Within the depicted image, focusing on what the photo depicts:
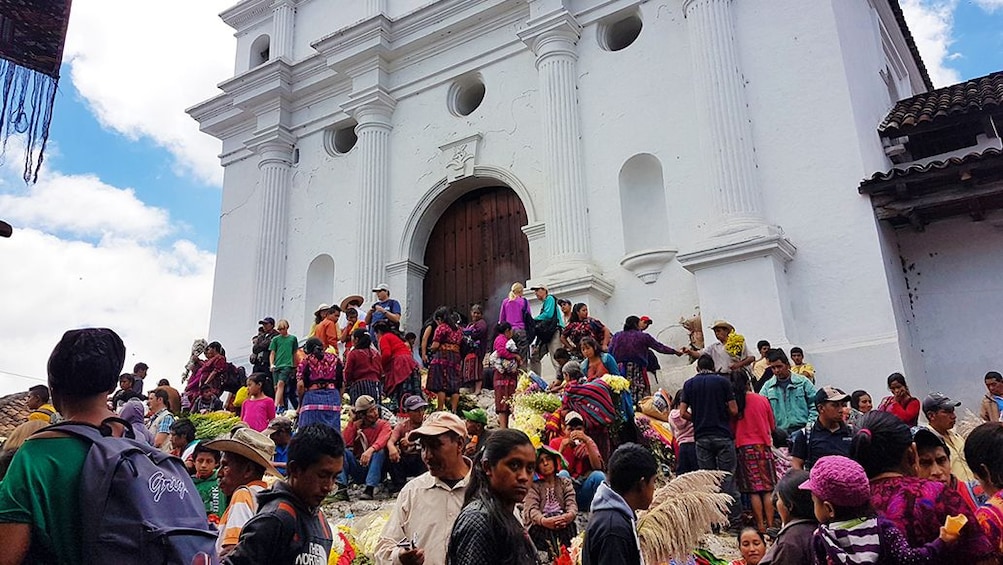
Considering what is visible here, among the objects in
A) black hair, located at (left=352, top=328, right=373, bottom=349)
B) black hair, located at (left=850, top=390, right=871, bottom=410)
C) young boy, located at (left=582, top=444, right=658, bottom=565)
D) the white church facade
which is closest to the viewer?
young boy, located at (left=582, top=444, right=658, bottom=565)

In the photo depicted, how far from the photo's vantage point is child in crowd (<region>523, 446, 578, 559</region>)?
19.7 feet

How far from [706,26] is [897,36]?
24.5 feet

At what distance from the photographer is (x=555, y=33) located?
14.5m

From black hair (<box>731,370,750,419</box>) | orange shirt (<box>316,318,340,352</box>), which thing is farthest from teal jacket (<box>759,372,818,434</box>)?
orange shirt (<box>316,318,340,352</box>)

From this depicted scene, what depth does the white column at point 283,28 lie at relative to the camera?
19031mm

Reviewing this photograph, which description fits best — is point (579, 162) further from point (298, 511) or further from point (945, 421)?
point (298, 511)

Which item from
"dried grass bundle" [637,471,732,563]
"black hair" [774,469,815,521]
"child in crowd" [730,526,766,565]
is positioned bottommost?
"child in crowd" [730,526,766,565]

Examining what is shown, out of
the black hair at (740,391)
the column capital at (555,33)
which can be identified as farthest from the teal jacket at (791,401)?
the column capital at (555,33)

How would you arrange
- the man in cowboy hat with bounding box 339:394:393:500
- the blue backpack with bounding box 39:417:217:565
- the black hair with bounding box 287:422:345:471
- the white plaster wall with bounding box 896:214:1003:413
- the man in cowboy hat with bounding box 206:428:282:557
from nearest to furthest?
1. the blue backpack with bounding box 39:417:217:565
2. the black hair with bounding box 287:422:345:471
3. the man in cowboy hat with bounding box 206:428:282:557
4. the man in cowboy hat with bounding box 339:394:393:500
5. the white plaster wall with bounding box 896:214:1003:413

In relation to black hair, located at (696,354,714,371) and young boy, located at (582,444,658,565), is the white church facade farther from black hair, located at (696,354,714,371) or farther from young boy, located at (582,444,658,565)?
young boy, located at (582,444,658,565)

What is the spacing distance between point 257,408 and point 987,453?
7708 mm

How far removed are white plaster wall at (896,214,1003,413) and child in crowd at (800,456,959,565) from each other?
29.1ft

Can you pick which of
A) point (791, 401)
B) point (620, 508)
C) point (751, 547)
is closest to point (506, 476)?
point (620, 508)

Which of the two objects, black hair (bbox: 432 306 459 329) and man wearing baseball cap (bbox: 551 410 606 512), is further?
black hair (bbox: 432 306 459 329)
